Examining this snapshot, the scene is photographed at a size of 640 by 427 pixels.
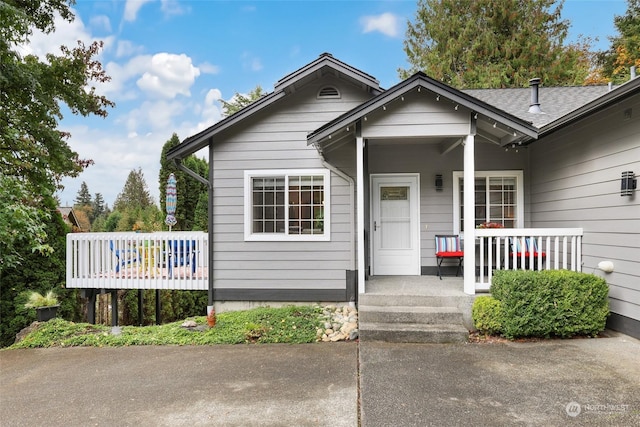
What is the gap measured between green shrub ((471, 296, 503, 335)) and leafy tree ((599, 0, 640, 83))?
15554mm

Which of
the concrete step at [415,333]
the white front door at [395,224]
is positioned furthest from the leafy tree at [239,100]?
the concrete step at [415,333]

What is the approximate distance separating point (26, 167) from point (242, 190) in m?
4.88

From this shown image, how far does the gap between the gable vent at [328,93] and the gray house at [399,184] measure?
0.02 meters

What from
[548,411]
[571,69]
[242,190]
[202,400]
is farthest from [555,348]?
[571,69]

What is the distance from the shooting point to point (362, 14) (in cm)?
1390

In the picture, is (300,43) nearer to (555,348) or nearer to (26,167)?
(26,167)

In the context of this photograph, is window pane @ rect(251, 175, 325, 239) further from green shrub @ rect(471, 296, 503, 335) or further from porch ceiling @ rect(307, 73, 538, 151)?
green shrub @ rect(471, 296, 503, 335)

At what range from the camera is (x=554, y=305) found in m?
4.43

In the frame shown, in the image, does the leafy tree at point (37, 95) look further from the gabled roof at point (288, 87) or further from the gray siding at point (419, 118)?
the gray siding at point (419, 118)

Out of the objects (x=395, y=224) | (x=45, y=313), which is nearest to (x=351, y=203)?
(x=395, y=224)

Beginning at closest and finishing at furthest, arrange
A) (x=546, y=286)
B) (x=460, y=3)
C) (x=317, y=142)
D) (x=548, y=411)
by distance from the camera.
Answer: (x=548, y=411) < (x=546, y=286) < (x=317, y=142) < (x=460, y=3)

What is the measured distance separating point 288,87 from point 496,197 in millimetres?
4368

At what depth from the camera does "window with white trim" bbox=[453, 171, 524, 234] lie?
665 centimetres

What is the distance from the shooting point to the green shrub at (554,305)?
4.43 metres
